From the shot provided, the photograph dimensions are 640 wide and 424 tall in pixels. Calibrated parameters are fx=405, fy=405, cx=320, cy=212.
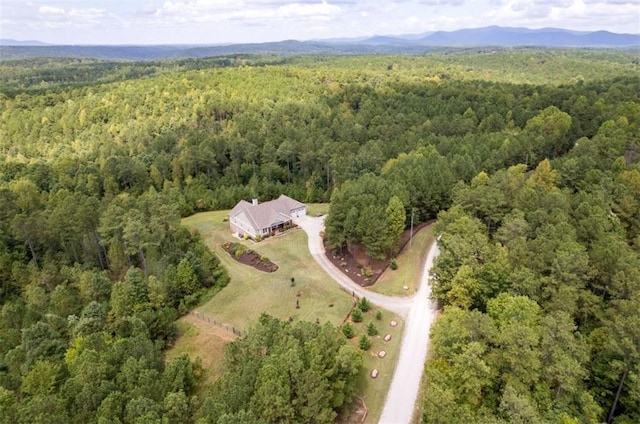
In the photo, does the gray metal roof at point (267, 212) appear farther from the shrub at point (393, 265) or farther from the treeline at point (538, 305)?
the treeline at point (538, 305)

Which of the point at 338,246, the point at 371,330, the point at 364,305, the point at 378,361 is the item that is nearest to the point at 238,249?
the point at 338,246

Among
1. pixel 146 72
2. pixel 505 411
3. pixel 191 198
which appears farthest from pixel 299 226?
pixel 146 72

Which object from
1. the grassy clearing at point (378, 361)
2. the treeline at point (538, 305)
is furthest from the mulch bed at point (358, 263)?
the treeline at point (538, 305)

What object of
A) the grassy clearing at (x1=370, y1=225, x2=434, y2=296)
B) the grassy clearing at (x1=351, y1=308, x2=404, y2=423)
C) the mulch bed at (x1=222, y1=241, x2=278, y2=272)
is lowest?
the mulch bed at (x1=222, y1=241, x2=278, y2=272)

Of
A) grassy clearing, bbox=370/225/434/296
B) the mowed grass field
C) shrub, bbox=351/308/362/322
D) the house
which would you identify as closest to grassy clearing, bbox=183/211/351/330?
the mowed grass field

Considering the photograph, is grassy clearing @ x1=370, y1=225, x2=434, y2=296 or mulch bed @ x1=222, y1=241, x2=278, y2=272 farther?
mulch bed @ x1=222, y1=241, x2=278, y2=272

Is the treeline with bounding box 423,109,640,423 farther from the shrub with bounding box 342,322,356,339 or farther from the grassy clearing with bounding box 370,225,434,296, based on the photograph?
the shrub with bounding box 342,322,356,339
